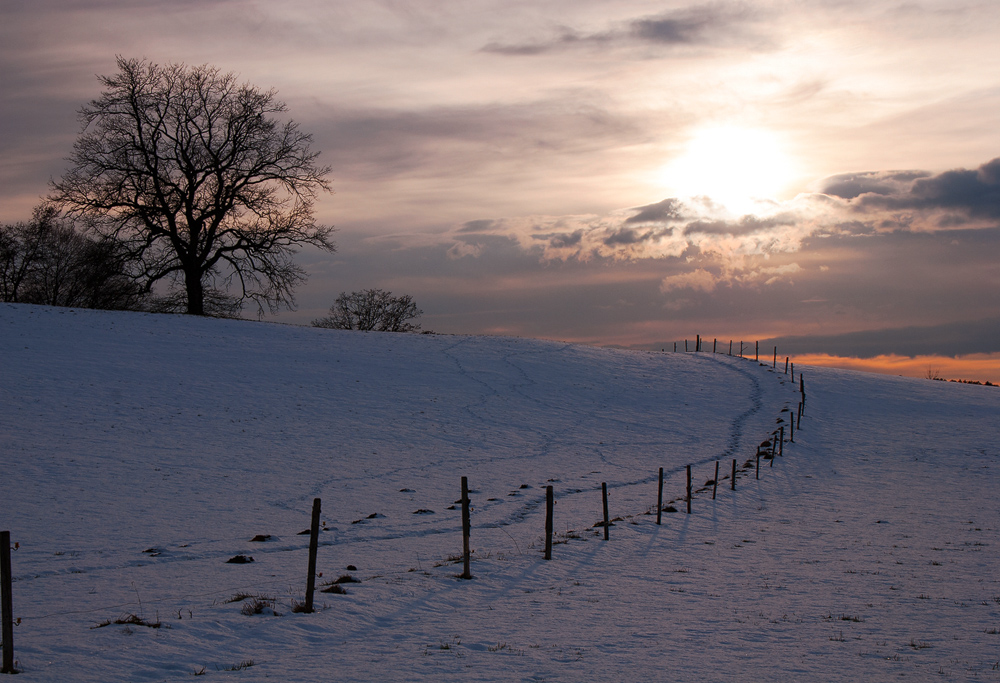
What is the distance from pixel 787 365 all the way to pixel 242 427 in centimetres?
3671

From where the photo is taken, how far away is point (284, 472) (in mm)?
22641

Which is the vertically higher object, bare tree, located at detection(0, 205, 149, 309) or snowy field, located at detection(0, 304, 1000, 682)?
bare tree, located at detection(0, 205, 149, 309)

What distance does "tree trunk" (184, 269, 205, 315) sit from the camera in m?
44.4

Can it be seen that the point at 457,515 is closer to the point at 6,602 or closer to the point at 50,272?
the point at 6,602

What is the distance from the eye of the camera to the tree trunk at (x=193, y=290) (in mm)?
44438

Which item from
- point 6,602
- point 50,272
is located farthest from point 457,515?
point 50,272

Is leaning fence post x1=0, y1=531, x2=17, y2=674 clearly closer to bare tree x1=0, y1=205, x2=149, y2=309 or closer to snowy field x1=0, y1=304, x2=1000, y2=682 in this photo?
snowy field x1=0, y1=304, x2=1000, y2=682

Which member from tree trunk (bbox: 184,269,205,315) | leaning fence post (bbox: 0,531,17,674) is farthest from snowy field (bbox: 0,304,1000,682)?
tree trunk (bbox: 184,269,205,315)

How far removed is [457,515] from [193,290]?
31.7m

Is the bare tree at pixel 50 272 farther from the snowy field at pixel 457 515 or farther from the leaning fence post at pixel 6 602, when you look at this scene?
the leaning fence post at pixel 6 602

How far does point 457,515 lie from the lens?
19500 millimetres

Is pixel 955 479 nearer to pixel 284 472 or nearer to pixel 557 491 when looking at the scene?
pixel 557 491

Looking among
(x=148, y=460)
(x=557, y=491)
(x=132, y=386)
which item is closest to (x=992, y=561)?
(x=557, y=491)

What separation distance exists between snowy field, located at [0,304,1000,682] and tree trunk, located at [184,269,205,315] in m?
4.77
